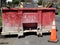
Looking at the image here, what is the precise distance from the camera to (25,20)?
1161cm

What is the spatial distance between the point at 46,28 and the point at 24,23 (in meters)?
1.16

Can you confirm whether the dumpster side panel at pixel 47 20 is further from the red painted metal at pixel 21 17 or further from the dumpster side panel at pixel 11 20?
the dumpster side panel at pixel 11 20

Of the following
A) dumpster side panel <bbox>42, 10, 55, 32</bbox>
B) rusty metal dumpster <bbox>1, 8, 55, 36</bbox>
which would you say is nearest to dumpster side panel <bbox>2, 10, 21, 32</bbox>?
A: rusty metal dumpster <bbox>1, 8, 55, 36</bbox>

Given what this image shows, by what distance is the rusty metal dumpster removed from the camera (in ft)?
37.8

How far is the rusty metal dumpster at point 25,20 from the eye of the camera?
11.5 m

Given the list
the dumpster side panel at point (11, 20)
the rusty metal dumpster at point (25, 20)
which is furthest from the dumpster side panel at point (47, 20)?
the dumpster side panel at point (11, 20)

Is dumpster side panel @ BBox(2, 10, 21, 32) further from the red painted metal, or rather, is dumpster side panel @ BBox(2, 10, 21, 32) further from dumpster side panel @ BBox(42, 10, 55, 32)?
dumpster side panel @ BBox(42, 10, 55, 32)

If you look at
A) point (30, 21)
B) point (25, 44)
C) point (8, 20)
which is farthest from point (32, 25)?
point (25, 44)

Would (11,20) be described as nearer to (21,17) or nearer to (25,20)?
(21,17)

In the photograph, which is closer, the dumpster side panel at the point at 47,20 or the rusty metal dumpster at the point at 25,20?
the rusty metal dumpster at the point at 25,20

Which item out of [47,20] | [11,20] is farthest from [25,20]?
[47,20]

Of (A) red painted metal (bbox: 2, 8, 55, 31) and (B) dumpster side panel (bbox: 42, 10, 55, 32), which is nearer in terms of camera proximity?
(A) red painted metal (bbox: 2, 8, 55, 31)

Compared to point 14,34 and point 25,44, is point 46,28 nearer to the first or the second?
point 14,34

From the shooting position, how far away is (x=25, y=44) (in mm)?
9602
